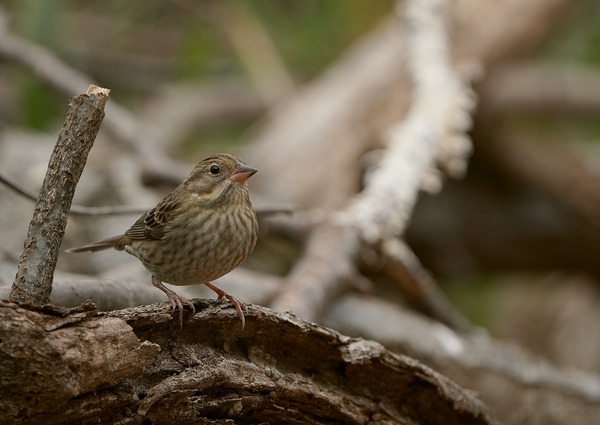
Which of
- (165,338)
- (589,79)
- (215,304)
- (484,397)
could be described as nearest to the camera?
(165,338)

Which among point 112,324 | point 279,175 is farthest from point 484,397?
point 112,324

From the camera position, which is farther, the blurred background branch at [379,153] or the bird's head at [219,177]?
the blurred background branch at [379,153]

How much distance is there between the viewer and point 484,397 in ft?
17.8

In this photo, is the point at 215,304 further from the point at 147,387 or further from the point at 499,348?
the point at 499,348

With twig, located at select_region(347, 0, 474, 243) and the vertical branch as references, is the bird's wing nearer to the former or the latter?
the vertical branch

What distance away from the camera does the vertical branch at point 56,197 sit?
8.53ft

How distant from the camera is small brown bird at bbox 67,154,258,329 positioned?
375 cm

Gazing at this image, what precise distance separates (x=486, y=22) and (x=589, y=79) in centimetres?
191

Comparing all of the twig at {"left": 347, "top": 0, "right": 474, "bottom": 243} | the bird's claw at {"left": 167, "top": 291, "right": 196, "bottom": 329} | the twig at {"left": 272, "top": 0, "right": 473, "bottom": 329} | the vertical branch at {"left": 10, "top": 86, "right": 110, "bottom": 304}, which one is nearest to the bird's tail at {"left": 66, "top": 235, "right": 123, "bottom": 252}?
the twig at {"left": 272, "top": 0, "right": 473, "bottom": 329}

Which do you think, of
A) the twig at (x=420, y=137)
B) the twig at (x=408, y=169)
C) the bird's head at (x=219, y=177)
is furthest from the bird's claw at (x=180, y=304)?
the twig at (x=420, y=137)

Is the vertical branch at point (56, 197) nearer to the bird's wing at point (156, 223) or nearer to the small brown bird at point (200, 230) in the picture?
the small brown bird at point (200, 230)

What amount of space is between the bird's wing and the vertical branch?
130 centimetres

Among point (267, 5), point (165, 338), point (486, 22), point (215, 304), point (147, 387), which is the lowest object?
point (147, 387)

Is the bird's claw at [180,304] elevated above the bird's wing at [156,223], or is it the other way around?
the bird's wing at [156,223]
